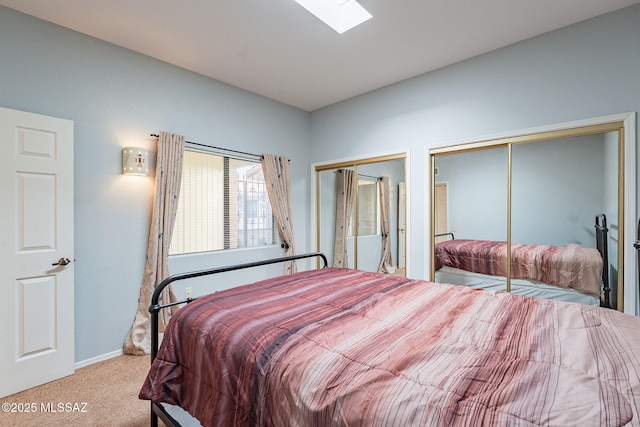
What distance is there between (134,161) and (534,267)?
3792 millimetres

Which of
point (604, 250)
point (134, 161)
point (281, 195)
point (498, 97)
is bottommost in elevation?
point (604, 250)

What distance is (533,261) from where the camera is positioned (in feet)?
8.55

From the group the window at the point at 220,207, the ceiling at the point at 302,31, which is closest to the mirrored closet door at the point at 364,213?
the window at the point at 220,207

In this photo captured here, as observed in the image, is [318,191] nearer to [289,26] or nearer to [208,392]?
[289,26]

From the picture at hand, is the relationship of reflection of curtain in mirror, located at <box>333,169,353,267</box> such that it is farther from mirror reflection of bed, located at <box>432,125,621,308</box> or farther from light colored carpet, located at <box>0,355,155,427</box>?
light colored carpet, located at <box>0,355,155,427</box>

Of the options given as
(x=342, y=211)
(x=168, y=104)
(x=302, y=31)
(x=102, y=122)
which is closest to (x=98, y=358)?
(x=102, y=122)

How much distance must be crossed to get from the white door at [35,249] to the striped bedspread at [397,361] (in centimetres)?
150

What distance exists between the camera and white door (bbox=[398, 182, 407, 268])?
133 inches

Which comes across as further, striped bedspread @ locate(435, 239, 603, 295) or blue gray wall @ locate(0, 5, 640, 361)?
striped bedspread @ locate(435, 239, 603, 295)

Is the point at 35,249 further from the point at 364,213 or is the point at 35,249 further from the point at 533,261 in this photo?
the point at 533,261

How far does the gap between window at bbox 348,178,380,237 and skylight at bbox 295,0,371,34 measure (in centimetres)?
185

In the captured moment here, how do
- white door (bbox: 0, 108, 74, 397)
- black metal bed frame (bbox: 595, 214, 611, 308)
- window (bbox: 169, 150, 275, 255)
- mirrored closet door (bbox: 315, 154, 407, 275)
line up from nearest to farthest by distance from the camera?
white door (bbox: 0, 108, 74, 397)
black metal bed frame (bbox: 595, 214, 611, 308)
window (bbox: 169, 150, 275, 255)
mirrored closet door (bbox: 315, 154, 407, 275)

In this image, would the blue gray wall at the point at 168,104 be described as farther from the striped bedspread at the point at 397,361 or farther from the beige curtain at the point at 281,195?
the striped bedspread at the point at 397,361

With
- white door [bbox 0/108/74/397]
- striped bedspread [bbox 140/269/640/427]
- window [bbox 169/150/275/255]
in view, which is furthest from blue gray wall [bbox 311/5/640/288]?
white door [bbox 0/108/74/397]
